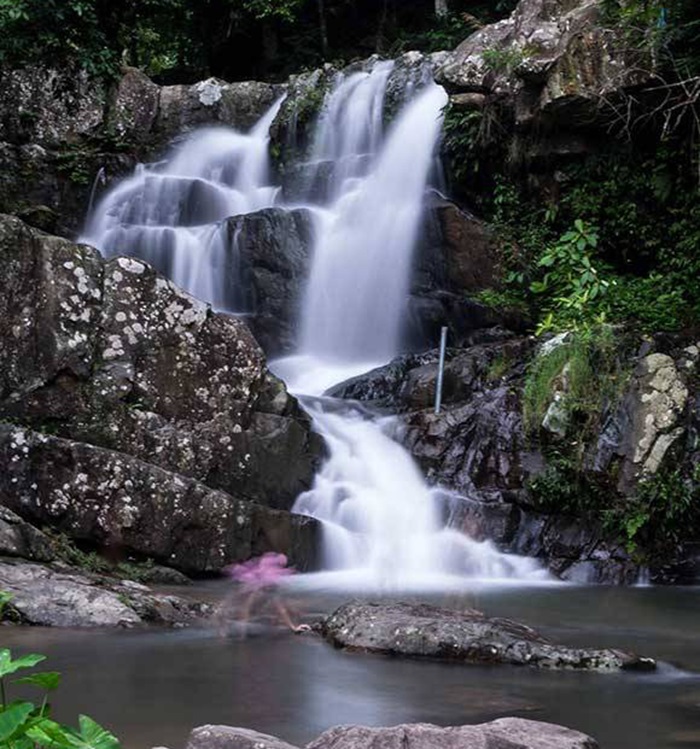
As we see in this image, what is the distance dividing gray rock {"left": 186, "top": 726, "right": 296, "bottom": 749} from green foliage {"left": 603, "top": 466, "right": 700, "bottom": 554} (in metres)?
6.39

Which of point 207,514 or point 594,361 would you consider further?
point 594,361

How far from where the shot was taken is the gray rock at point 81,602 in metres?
6.17

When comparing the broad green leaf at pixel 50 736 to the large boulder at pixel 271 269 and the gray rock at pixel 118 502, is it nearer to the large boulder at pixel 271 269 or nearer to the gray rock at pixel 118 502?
the gray rock at pixel 118 502

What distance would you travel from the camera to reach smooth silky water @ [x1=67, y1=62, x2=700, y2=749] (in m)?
4.60

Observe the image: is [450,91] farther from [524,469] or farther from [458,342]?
[524,469]

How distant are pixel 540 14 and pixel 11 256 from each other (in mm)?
7722

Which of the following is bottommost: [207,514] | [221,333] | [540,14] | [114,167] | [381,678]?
[381,678]

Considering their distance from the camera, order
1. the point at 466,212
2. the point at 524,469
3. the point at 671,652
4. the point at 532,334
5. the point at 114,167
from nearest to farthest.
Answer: the point at 671,652 → the point at 524,469 → the point at 532,334 → the point at 466,212 → the point at 114,167

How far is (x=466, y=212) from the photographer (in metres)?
14.1

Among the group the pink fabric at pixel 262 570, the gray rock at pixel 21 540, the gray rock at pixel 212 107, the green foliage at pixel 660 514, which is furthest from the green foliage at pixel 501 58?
the gray rock at pixel 21 540

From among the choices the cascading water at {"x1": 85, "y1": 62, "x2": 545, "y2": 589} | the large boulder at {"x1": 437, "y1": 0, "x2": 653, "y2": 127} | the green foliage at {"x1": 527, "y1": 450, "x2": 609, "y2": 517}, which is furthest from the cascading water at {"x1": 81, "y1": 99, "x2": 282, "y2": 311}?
the green foliage at {"x1": 527, "y1": 450, "x2": 609, "y2": 517}

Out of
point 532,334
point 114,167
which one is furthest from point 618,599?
point 114,167

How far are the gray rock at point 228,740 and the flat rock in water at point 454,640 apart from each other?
7.85 feet

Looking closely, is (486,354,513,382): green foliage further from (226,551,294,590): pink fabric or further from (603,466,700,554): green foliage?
(226,551,294,590): pink fabric
